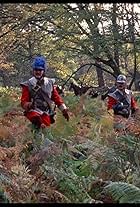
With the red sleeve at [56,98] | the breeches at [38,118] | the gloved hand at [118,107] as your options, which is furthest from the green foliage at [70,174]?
the gloved hand at [118,107]

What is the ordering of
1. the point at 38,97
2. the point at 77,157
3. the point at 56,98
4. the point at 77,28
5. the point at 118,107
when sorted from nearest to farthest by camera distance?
1. the point at 77,157
2. the point at 38,97
3. the point at 56,98
4. the point at 118,107
5. the point at 77,28

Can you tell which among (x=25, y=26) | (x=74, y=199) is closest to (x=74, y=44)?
(x=25, y=26)

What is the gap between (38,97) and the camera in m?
6.58

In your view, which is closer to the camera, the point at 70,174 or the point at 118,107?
the point at 70,174

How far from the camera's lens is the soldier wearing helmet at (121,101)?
778cm

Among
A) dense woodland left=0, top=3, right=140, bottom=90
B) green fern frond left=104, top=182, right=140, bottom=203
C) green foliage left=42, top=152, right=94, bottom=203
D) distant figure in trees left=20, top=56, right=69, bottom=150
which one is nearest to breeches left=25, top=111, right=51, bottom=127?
distant figure in trees left=20, top=56, right=69, bottom=150

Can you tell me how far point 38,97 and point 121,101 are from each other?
6.20 ft

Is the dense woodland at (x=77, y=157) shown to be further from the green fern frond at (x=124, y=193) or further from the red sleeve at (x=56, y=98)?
the red sleeve at (x=56, y=98)

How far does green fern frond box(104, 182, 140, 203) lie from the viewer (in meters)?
3.99

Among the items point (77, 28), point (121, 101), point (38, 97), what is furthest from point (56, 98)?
point (77, 28)

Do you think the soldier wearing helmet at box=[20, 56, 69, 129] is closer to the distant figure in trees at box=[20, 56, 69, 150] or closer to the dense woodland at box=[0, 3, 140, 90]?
the distant figure in trees at box=[20, 56, 69, 150]

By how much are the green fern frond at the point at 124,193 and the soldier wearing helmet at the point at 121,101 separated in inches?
144

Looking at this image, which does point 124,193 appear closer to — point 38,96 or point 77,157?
point 77,157

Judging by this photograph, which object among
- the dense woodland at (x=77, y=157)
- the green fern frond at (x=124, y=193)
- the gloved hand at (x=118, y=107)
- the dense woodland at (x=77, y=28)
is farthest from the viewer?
the dense woodland at (x=77, y=28)
